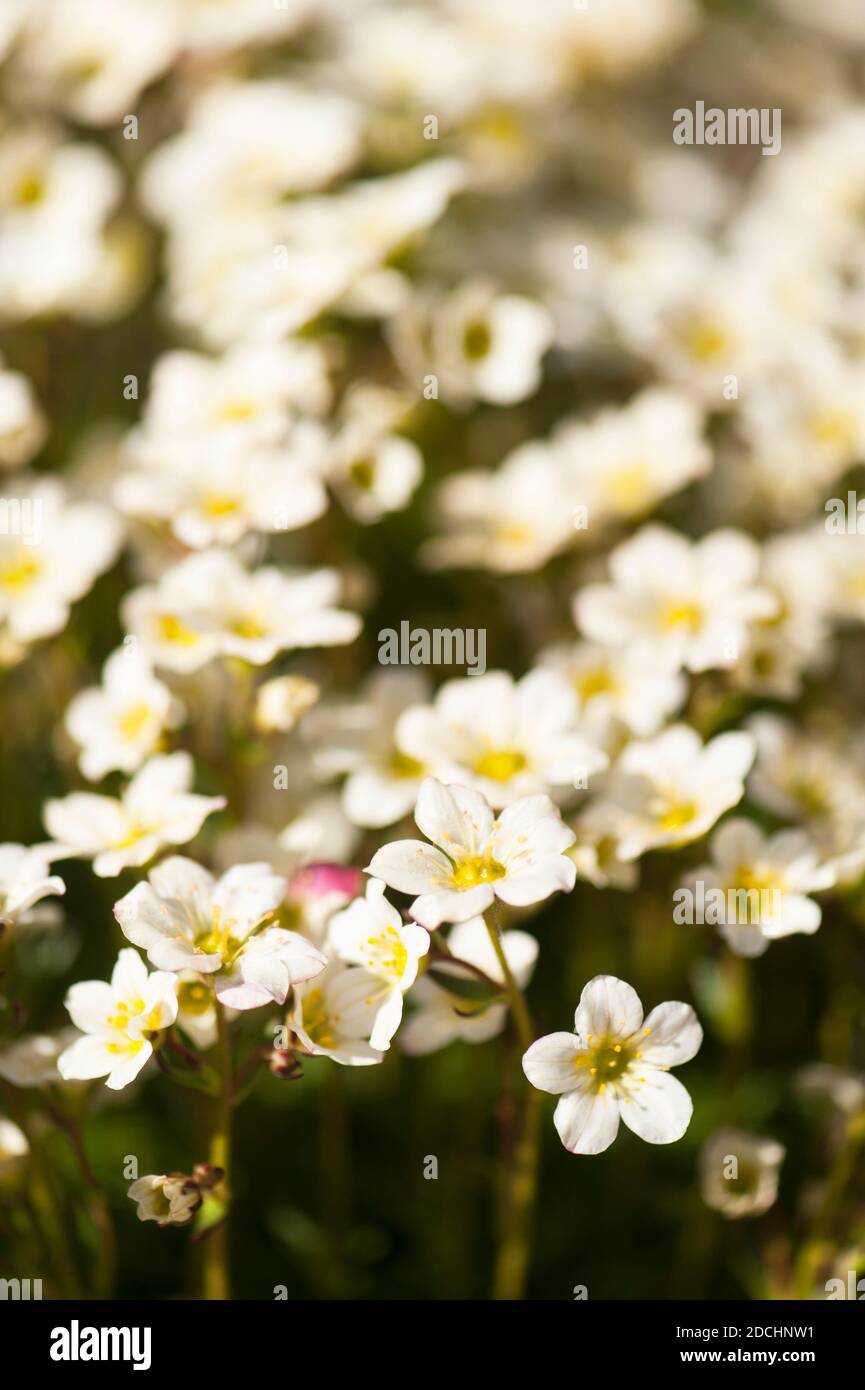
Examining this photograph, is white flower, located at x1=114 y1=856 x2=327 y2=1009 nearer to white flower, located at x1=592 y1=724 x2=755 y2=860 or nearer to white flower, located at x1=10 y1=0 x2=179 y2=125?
white flower, located at x1=592 y1=724 x2=755 y2=860

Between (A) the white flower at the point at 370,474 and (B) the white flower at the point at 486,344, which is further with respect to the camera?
(B) the white flower at the point at 486,344

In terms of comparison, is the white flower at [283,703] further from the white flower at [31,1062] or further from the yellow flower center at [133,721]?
the white flower at [31,1062]

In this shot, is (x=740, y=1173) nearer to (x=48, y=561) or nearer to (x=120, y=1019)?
(x=120, y=1019)

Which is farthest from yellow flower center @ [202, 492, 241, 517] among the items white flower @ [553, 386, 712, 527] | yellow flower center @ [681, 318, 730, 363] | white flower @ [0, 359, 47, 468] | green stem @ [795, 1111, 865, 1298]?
green stem @ [795, 1111, 865, 1298]

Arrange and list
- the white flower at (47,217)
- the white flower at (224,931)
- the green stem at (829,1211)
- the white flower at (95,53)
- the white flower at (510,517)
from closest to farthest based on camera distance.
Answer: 1. the white flower at (224,931)
2. the green stem at (829,1211)
3. the white flower at (510,517)
4. the white flower at (47,217)
5. the white flower at (95,53)

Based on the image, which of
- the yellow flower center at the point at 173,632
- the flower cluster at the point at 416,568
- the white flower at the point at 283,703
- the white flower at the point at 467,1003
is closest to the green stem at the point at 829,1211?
the flower cluster at the point at 416,568

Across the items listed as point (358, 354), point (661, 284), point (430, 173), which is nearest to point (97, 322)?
point (358, 354)

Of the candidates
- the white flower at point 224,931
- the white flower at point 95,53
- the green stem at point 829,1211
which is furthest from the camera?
the white flower at point 95,53

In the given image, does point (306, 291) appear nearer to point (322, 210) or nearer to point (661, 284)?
point (322, 210)
